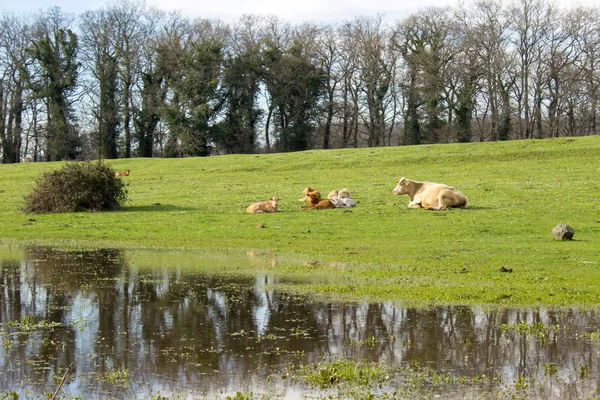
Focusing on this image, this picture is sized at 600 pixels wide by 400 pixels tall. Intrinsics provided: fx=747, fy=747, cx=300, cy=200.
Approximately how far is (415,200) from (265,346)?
19797 mm

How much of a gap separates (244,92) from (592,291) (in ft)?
218

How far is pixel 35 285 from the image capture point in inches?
515

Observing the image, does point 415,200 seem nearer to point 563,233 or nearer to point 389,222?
point 389,222

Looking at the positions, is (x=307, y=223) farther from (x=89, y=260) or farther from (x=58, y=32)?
(x=58, y=32)

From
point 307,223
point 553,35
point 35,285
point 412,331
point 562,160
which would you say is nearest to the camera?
point 412,331

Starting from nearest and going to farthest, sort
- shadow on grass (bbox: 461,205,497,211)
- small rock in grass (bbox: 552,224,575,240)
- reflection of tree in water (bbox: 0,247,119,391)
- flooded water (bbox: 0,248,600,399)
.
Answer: flooded water (bbox: 0,248,600,399), reflection of tree in water (bbox: 0,247,119,391), small rock in grass (bbox: 552,224,575,240), shadow on grass (bbox: 461,205,497,211)


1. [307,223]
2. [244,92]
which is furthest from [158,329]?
[244,92]

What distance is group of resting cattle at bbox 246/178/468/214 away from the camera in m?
26.9

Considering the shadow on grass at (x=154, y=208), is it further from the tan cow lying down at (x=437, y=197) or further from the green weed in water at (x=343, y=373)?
the green weed in water at (x=343, y=373)

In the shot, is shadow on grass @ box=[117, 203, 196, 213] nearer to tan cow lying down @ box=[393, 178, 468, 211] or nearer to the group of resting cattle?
the group of resting cattle

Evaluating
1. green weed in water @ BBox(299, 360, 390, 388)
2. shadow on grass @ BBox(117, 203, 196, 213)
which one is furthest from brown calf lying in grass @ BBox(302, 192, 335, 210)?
green weed in water @ BBox(299, 360, 390, 388)

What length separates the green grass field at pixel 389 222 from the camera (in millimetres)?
13625

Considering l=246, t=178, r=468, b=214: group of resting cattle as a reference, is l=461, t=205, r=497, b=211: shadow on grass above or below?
below

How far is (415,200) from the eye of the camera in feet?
91.3
